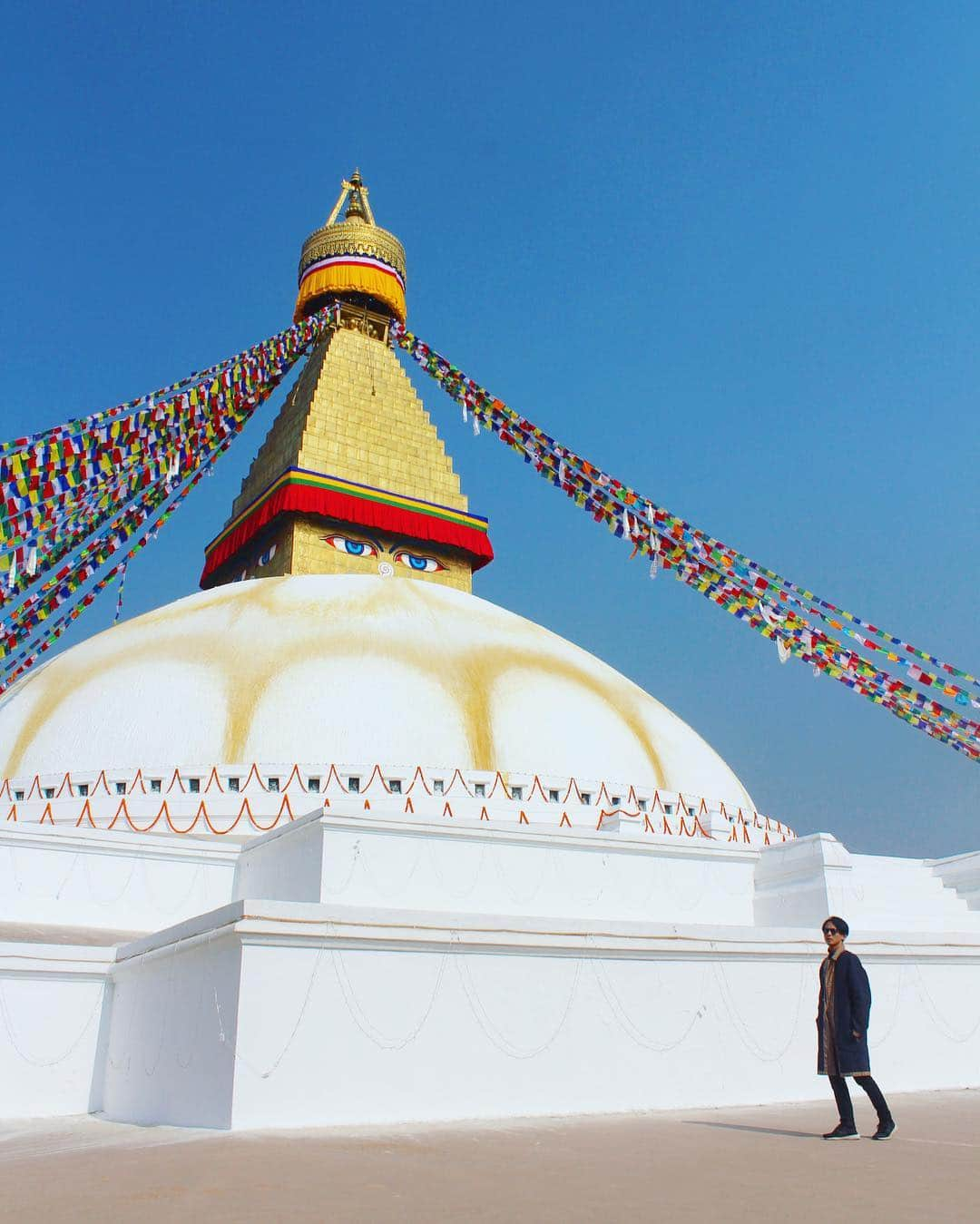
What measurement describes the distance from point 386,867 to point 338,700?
8.42 ft

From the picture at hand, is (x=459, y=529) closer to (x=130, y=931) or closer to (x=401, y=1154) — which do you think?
(x=130, y=931)

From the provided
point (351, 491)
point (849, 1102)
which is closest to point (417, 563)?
point (351, 491)

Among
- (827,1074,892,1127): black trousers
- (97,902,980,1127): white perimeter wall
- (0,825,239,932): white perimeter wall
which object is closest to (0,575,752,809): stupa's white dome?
(0,825,239,932): white perimeter wall

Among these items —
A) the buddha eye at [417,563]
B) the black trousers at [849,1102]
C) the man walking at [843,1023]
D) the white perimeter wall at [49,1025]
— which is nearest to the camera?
the black trousers at [849,1102]

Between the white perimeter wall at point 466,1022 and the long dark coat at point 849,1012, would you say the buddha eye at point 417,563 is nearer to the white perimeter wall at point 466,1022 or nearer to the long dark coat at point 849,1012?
the white perimeter wall at point 466,1022

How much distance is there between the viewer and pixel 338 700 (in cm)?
1082

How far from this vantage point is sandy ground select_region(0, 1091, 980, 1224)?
9.34 feet

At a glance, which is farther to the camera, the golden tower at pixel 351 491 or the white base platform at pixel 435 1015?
the golden tower at pixel 351 491

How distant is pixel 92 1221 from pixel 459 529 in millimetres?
14691

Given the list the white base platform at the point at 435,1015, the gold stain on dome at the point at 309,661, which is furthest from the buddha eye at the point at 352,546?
the white base platform at the point at 435,1015

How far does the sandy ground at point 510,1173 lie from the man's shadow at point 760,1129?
0.04 ft

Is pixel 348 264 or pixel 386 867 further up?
pixel 348 264

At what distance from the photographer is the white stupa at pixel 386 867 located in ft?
16.2

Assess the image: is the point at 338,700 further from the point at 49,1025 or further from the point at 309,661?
the point at 49,1025
